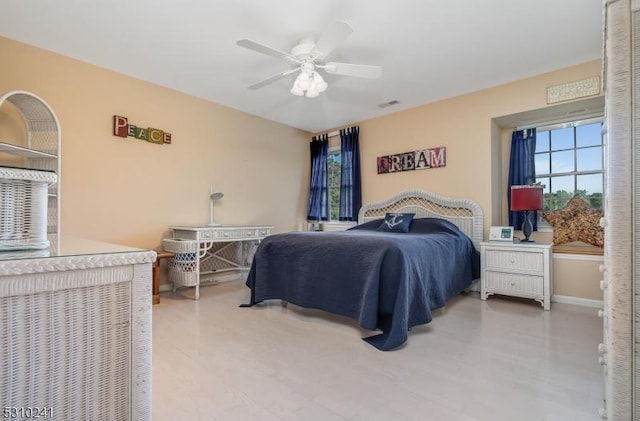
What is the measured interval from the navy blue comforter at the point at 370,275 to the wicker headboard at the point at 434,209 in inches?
19.3

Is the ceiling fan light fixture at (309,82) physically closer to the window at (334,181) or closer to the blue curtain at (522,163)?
the window at (334,181)

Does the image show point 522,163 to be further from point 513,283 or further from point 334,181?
point 334,181

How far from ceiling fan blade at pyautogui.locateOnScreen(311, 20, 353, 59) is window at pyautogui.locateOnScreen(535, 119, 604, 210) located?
3.11 metres

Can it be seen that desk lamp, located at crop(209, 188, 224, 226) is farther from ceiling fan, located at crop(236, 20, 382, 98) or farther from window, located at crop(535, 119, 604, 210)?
window, located at crop(535, 119, 604, 210)

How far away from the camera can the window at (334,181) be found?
18.2ft

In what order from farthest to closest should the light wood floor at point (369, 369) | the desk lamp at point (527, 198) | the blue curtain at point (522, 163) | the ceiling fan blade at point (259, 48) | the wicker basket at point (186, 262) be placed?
the blue curtain at point (522, 163) → the wicker basket at point (186, 262) → the desk lamp at point (527, 198) → the ceiling fan blade at point (259, 48) → the light wood floor at point (369, 369)

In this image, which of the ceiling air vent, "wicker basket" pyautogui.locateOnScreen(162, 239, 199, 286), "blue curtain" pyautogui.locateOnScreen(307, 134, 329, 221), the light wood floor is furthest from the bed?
"blue curtain" pyautogui.locateOnScreen(307, 134, 329, 221)

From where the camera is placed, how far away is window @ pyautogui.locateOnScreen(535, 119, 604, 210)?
3.50 m

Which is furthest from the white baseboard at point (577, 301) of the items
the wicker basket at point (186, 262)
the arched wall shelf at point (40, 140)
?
the arched wall shelf at point (40, 140)

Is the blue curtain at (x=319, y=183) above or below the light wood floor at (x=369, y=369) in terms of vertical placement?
above

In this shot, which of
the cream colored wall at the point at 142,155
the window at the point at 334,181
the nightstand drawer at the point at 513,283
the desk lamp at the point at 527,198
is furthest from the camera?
the window at the point at 334,181

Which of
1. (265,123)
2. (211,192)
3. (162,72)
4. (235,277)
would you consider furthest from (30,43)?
(235,277)

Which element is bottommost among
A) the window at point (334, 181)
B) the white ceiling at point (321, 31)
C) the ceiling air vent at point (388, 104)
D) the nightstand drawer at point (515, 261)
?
the nightstand drawer at point (515, 261)

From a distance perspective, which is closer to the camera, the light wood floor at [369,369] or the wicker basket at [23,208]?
the wicker basket at [23,208]
